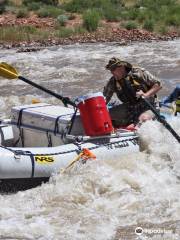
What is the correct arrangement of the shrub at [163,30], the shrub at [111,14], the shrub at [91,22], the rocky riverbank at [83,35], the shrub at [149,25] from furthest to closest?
the shrub at [111,14] → the shrub at [149,25] → the shrub at [91,22] → the shrub at [163,30] → the rocky riverbank at [83,35]

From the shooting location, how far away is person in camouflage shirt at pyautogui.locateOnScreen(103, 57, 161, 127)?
730cm

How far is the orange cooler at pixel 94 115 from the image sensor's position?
685 cm

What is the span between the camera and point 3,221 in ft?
18.7

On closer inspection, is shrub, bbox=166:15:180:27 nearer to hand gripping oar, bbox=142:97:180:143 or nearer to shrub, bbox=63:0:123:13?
shrub, bbox=63:0:123:13

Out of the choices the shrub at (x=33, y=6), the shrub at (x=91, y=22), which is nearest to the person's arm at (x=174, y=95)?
the shrub at (x=91, y=22)

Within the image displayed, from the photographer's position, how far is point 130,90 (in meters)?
7.47

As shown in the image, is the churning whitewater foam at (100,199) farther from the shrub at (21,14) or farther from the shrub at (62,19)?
the shrub at (21,14)

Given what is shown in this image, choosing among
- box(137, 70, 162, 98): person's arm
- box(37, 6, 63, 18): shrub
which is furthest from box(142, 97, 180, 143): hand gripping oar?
box(37, 6, 63, 18): shrub

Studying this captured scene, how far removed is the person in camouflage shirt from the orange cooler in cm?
53

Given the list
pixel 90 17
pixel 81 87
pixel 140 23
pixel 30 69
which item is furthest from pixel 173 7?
pixel 81 87

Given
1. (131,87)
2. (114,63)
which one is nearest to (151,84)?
(131,87)

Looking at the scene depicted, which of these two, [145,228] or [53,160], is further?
[53,160]

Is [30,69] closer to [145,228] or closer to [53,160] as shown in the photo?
[53,160]

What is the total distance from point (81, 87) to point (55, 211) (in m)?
7.33
